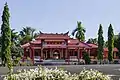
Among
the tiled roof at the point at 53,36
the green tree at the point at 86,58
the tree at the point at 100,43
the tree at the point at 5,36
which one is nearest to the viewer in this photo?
the tree at the point at 5,36

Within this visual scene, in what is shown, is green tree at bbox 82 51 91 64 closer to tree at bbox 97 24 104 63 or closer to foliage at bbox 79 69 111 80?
tree at bbox 97 24 104 63

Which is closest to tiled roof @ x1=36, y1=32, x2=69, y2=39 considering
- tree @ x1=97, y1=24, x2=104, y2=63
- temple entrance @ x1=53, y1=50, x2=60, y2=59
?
temple entrance @ x1=53, y1=50, x2=60, y2=59

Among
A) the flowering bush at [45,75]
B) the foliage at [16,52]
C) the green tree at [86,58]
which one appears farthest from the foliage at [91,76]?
the foliage at [16,52]

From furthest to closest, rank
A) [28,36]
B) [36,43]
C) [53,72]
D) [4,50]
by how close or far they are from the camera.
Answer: [28,36]
[36,43]
[4,50]
[53,72]

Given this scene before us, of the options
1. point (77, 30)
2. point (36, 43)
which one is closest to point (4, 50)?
point (36, 43)

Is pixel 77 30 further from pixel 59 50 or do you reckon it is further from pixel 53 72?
pixel 53 72

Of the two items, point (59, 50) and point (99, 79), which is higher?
point (59, 50)

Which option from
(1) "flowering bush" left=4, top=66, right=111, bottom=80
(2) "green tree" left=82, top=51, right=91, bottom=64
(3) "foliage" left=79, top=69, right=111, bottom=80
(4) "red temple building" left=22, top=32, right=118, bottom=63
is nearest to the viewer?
(1) "flowering bush" left=4, top=66, right=111, bottom=80

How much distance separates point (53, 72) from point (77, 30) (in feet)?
217

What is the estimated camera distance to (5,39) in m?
48.1

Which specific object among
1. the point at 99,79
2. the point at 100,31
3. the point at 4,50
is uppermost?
the point at 100,31

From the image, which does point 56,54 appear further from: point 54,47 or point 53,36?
point 53,36

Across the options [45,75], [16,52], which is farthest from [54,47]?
[45,75]

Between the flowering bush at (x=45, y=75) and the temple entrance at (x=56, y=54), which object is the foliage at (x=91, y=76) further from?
the temple entrance at (x=56, y=54)
